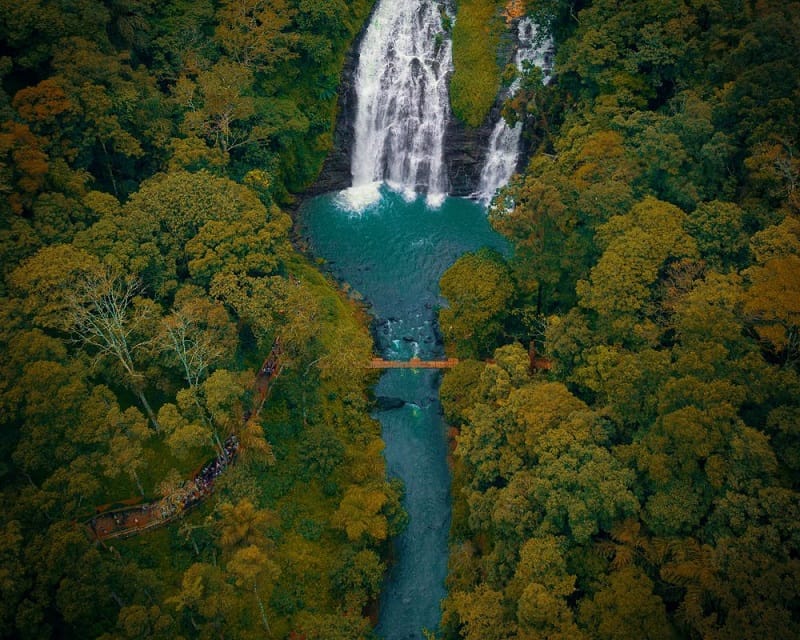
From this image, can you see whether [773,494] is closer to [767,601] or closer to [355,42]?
[767,601]

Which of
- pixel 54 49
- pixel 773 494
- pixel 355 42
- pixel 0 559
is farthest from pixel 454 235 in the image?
pixel 0 559

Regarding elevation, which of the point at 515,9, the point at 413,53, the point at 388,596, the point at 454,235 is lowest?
the point at 388,596

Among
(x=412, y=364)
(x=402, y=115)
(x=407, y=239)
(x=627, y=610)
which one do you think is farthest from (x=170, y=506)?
(x=402, y=115)

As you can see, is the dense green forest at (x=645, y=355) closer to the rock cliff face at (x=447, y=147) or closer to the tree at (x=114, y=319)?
the rock cliff face at (x=447, y=147)

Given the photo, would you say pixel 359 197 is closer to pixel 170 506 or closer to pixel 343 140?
pixel 343 140

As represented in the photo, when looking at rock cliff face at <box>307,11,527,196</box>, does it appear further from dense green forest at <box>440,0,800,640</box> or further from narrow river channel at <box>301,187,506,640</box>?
dense green forest at <box>440,0,800,640</box>

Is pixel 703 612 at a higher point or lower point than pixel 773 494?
lower
